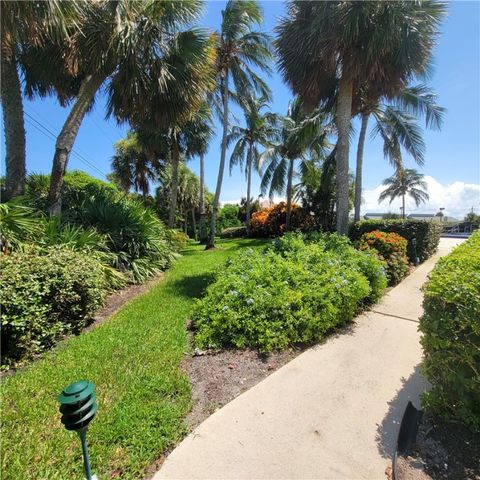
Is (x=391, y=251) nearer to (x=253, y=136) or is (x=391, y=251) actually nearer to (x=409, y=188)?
(x=253, y=136)

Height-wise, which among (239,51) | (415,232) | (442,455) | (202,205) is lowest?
(442,455)

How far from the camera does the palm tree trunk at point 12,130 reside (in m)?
6.79

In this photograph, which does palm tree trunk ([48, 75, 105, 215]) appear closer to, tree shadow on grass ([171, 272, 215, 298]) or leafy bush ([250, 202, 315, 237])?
tree shadow on grass ([171, 272, 215, 298])

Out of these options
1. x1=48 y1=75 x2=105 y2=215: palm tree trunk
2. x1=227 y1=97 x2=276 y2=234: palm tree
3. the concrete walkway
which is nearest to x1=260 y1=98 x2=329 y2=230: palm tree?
x1=227 y1=97 x2=276 y2=234: palm tree

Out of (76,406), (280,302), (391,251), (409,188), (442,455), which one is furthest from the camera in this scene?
(409,188)

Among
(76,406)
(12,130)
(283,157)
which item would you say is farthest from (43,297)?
(283,157)

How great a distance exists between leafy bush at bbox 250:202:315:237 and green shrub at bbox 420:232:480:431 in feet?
53.3

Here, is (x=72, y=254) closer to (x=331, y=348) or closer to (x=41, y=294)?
(x=41, y=294)

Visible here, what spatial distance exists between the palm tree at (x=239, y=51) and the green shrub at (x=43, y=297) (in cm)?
1035

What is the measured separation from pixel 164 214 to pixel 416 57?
66.5 feet

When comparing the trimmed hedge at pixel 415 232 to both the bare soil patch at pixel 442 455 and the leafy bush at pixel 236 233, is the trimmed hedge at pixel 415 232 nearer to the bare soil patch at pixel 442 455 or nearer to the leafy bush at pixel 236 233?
the bare soil patch at pixel 442 455

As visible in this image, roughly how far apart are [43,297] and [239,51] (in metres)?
13.7

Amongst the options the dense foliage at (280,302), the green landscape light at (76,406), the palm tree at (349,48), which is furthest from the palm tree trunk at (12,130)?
the palm tree at (349,48)

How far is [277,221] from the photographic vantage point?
2106cm
